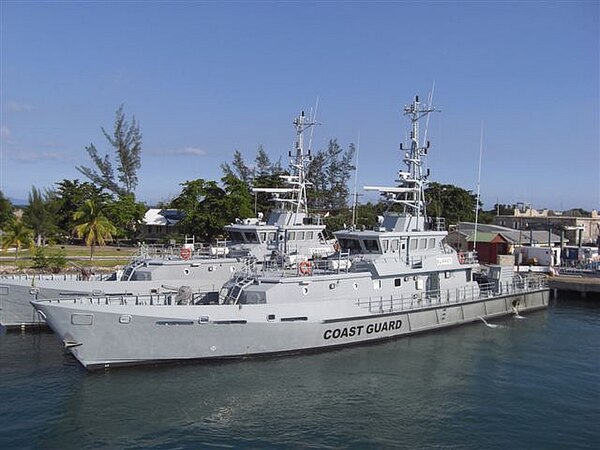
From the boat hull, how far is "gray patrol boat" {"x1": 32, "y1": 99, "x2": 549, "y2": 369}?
0.04 metres

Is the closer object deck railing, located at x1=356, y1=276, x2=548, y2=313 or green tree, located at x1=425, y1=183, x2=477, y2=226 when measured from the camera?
deck railing, located at x1=356, y1=276, x2=548, y2=313

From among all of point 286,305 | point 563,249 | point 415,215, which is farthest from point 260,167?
point 286,305

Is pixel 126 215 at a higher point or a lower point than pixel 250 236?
higher

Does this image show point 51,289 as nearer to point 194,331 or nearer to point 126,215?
point 194,331

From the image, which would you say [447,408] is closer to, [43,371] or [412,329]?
[412,329]

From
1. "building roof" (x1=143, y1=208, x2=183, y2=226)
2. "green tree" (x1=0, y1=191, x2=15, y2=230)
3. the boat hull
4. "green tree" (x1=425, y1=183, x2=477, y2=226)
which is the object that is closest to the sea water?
the boat hull

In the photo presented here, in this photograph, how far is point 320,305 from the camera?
2428 centimetres

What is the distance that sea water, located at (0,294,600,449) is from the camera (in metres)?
16.6

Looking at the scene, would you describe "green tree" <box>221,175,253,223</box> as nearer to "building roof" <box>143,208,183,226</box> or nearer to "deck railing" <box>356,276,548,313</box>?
"building roof" <box>143,208,183,226</box>

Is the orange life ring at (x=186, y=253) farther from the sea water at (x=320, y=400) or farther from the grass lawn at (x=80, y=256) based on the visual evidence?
the grass lawn at (x=80, y=256)

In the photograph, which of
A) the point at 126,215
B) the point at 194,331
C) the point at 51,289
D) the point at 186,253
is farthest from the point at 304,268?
the point at 126,215

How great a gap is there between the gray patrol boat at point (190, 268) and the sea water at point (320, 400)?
9.15 feet

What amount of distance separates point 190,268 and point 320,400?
1332 centimetres

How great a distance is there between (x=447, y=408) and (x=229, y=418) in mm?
7262
